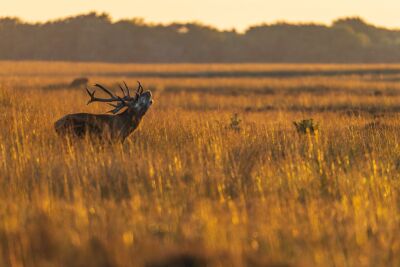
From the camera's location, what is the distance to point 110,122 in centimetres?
1012

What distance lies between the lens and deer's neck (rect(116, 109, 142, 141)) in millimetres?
10195

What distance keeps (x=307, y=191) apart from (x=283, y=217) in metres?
1.17

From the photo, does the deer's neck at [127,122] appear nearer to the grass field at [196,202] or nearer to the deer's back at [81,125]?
the deer's back at [81,125]

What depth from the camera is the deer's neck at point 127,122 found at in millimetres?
10195

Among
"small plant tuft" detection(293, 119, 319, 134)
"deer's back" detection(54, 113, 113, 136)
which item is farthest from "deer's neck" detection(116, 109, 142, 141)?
"small plant tuft" detection(293, 119, 319, 134)

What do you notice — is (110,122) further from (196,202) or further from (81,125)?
(196,202)

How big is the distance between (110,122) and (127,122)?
0.25 metres

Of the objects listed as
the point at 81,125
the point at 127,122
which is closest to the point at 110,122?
the point at 127,122

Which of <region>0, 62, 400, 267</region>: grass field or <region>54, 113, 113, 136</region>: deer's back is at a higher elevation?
<region>54, 113, 113, 136</region>: deer's back

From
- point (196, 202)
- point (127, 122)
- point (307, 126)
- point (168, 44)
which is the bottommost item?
point (196, 202)

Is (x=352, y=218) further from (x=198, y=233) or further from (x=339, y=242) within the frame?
(x=198, y=233)

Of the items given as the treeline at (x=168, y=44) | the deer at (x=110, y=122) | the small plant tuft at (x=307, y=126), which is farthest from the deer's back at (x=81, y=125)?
the treeline at (x=168, y=44)

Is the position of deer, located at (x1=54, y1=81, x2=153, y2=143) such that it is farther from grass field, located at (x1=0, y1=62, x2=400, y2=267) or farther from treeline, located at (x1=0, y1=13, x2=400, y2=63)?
treeline, located at (x1=0, y1=13, x2=400, y2=63)

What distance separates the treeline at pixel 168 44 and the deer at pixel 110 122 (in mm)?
73252
